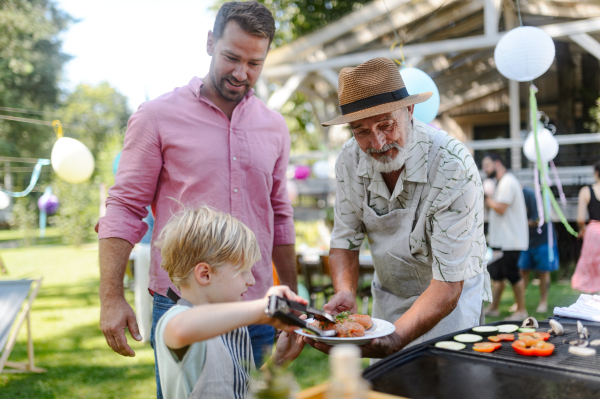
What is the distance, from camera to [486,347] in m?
1.58

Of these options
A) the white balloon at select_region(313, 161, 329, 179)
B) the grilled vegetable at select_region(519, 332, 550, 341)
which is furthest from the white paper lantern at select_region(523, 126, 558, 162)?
the grilled vegetable at select_region(519, 332, 550, 341)

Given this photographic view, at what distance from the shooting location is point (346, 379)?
28.2 inches

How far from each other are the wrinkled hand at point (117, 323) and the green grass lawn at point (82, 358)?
8.02 feet

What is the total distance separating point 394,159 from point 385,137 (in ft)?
0.33

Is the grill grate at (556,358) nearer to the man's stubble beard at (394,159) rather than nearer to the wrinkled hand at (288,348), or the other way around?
the wrinkled hand at (288,348)

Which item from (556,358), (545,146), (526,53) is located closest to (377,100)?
(556,358)

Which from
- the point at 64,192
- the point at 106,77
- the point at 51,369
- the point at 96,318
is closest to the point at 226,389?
the point at 51,369

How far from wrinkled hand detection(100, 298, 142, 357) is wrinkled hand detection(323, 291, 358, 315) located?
2.50ft

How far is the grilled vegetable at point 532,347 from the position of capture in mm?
1518

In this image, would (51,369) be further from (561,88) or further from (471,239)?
(561,88)

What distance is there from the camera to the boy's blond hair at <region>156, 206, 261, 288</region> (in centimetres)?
151

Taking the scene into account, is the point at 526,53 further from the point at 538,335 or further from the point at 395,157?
the point at 538,335

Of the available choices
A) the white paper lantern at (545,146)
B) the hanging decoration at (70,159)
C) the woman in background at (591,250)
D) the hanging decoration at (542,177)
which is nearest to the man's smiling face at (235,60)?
the hanging decoration at (542,177)

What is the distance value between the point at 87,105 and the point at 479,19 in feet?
157
